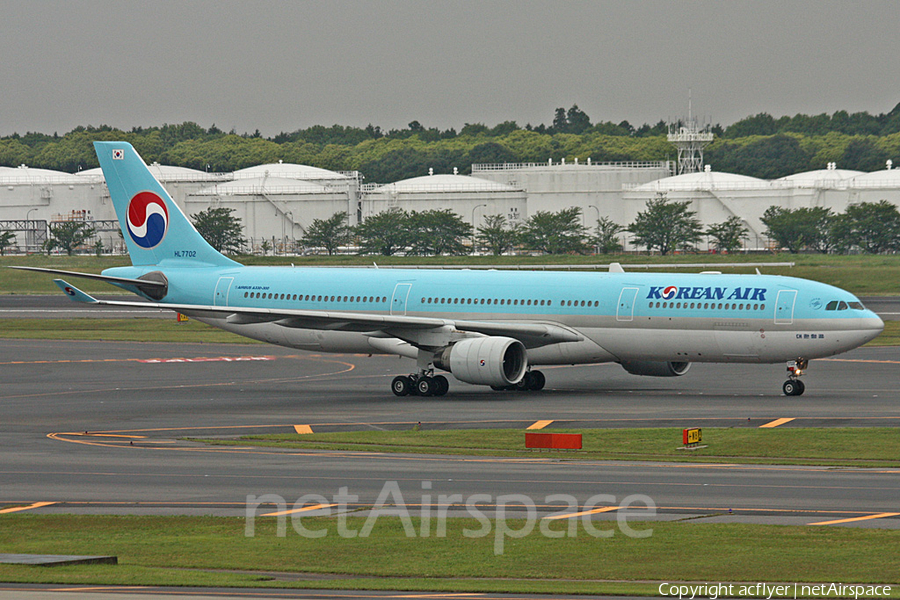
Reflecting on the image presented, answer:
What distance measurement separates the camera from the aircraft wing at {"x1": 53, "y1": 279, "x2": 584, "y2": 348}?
46531 millimetres

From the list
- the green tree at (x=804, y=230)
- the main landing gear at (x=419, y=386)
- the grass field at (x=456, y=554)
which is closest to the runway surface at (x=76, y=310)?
the main landing gear at (x=419, y=386)

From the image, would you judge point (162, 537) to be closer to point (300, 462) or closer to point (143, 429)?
point (300, 462)

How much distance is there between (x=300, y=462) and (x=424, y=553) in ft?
35.8

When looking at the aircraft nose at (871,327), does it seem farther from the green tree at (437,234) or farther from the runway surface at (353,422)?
the green tree at (437,234)

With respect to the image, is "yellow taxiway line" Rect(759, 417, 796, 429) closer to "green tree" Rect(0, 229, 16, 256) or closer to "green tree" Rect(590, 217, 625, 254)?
"green tree" Rect(590, 217, 625, 254)

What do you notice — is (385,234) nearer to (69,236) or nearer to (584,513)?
(69,236)

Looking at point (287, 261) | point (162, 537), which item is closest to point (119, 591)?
point (162, 537)

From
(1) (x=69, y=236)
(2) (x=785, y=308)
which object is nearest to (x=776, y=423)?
(2) (x=785, y=308)

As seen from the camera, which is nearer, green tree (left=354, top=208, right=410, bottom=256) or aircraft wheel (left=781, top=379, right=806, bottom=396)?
aircraft wheel (left=781, top=379, right=806, bottom=396)

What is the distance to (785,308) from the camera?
44094 millimetres
